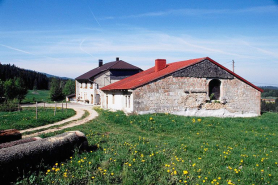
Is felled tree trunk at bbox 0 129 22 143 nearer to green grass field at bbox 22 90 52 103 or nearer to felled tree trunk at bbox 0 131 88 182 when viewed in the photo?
felled tree trunk at bbox 0 131 88 182

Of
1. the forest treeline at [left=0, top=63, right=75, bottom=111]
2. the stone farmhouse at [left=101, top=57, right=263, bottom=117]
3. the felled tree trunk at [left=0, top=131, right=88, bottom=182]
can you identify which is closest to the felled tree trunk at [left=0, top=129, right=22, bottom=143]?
the felled tree trunk at [left=0, top=131, right=88, bottom=182]

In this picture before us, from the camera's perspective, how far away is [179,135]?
38.1ft

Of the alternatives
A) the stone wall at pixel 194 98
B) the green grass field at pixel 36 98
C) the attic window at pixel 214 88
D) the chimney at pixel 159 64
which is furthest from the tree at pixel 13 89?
the attic window at pixel 214 88

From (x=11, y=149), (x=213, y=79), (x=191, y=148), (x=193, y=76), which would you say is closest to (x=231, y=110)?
(x=213, y=79)

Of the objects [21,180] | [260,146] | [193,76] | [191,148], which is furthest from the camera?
[193,76]

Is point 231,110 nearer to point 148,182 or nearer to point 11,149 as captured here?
point 148,182

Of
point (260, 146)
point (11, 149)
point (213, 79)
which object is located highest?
point (213, 79)

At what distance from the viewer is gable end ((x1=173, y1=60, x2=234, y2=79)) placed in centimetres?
1866

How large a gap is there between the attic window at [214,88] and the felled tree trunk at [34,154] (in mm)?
14863

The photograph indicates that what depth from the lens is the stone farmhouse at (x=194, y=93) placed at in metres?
17.4

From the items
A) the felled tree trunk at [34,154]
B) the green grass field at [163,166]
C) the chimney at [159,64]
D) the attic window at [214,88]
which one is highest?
the chimney at [159,64]

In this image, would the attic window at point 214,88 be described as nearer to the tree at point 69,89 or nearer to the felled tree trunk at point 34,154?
Result: the felled tree trunk at point 34,154

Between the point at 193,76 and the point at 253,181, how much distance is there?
13.8m

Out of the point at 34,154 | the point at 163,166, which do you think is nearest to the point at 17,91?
the point at 34,154
